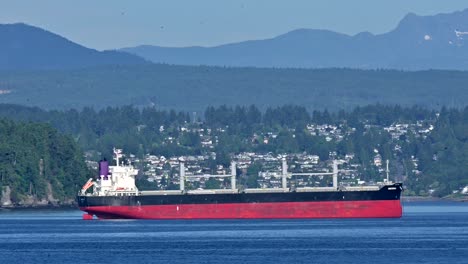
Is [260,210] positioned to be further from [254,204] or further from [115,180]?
[115,180]

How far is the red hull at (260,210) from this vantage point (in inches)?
4756

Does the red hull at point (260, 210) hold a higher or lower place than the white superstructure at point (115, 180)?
lower

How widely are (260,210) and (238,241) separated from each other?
2513 centimetres

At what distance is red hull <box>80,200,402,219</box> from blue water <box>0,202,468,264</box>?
0.73 metres

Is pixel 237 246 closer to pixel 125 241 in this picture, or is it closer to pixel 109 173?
pixel 125 241

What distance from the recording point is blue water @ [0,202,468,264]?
84.3m

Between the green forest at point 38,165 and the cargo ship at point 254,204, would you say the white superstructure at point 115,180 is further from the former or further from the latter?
the green forest at point 38,165

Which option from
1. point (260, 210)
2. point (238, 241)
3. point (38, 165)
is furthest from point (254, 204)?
point (38, 165)

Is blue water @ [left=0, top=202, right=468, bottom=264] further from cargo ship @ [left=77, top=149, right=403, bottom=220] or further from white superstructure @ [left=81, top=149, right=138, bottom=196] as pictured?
white superstructure @ [left=81, top=149, right=138, bottom=196]

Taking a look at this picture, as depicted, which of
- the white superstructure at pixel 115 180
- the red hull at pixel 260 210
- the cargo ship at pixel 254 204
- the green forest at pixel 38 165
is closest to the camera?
the cargo ship at pixel 254 204

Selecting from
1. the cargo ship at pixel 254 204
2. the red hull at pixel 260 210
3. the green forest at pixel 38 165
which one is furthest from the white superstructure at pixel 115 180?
the green forest at pixel 38 165

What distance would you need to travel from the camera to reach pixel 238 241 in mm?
96500

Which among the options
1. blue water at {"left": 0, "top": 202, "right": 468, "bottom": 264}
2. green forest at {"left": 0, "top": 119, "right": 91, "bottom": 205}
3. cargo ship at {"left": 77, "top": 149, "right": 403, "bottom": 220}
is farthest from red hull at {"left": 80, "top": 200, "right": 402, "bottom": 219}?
green forest at {"left": 0, "top": 119, "right": 91, "bottom": 205}

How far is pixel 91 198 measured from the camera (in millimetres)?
124000
